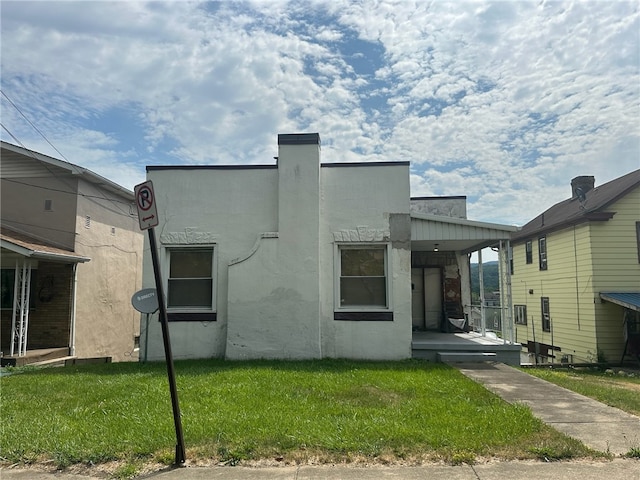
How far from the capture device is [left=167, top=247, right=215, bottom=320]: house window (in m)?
11.7

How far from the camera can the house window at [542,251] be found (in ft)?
69.6

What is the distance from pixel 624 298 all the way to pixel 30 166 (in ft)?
64.1

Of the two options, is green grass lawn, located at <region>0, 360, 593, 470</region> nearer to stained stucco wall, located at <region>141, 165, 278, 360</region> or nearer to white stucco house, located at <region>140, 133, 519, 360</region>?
white stucco house, located at <region>140, 133, 519, 360</region>

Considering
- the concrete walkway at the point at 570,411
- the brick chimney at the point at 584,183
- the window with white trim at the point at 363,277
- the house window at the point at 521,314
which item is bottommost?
the concrete walkway at the point at 570,411

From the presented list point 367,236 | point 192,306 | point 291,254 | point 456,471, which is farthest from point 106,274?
point 456,471

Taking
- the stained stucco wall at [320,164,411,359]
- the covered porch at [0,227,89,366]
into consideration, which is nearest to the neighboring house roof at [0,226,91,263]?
the covered porch at [0,227,89,366]

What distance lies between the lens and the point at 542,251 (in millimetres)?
21516

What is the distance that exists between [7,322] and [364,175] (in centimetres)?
1101

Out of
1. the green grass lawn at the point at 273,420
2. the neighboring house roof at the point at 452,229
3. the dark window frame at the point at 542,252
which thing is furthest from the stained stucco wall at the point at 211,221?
the dark window frame at the point at 542,252

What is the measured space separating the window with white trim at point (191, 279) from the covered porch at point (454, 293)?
16.4 feet

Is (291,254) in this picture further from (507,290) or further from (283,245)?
(507,290)

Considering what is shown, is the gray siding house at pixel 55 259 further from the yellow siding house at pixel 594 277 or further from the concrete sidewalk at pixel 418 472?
the yellow siding house at pixel 594 277

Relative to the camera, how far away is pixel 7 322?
14.0m

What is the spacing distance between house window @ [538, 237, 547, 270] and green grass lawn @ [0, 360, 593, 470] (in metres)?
14.3
